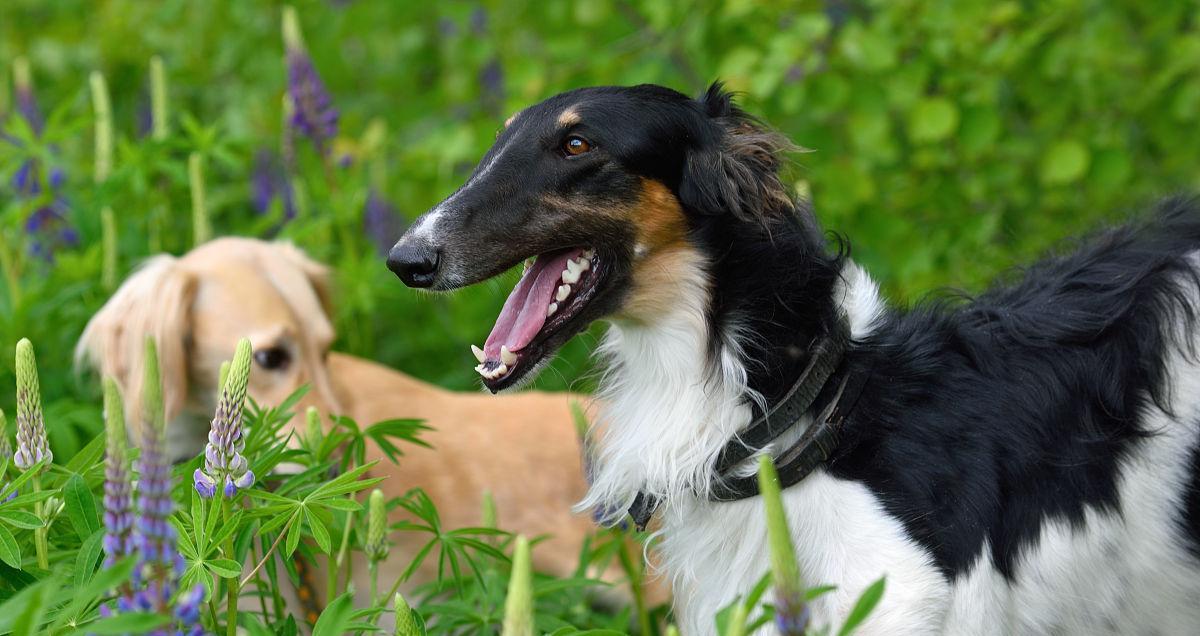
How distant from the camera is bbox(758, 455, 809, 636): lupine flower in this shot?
60.4 inches

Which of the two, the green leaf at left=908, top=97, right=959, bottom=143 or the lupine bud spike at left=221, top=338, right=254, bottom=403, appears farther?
the green leaf at left=908, top=97, right=959, bottom=143

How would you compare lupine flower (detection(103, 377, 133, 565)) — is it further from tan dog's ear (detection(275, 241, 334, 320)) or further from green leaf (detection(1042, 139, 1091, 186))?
green leaf (detection(1042, 139, 1091, 186))

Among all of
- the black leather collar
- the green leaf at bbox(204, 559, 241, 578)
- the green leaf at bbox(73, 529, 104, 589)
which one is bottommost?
the green leaf at bbox(73, 529, 104, 589)

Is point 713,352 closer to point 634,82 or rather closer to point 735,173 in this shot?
point 735,173

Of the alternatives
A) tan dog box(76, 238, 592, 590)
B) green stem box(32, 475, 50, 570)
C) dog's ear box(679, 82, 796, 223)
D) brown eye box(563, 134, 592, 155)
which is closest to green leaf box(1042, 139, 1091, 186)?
tan dog box(76, 238, 592, 590)

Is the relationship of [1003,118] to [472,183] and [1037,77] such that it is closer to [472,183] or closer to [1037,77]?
[1037,77]

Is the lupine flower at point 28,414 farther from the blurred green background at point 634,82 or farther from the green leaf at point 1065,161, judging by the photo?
the green leaf at point 1065,161

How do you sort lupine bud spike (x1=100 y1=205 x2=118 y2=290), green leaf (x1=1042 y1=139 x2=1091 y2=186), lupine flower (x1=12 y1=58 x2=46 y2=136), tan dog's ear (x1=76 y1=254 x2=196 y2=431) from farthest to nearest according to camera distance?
1. lupine flower (x1=12 y1=58 x2=46 y2=136)
2. green leaf (x1=1042 y1=139 x2=1091 y2=186)
3. lupine bud spike (x1=100 y1=205 x2=118 y2=290)
4. tan dog's ear (x1=76 y1=254 x2=196 y2=431)

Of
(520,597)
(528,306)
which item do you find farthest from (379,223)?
(520,597)

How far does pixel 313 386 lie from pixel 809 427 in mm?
1942

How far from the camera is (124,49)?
23.8 feet

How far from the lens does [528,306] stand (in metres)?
2.82

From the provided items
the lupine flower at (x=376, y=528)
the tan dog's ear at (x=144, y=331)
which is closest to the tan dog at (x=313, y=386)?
the tan dog's ear at (x=144, y=331)

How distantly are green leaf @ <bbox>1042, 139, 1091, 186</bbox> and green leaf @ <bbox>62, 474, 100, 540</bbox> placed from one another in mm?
4351
